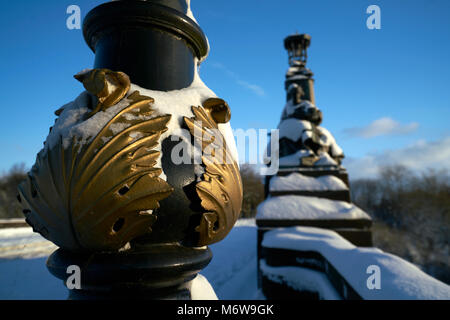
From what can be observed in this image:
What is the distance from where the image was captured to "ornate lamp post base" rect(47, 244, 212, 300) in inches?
38.9

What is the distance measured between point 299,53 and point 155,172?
1650 centimetres

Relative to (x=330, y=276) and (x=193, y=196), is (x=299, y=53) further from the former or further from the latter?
(x=193, y=196)

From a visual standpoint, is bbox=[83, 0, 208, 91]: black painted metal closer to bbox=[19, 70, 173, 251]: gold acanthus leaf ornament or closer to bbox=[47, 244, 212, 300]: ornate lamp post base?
bbox=[19, 70, 173, 251]: gold acanthus leaf ornament

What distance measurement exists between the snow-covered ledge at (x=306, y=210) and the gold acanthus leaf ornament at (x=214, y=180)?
19.0ft

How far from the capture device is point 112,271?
98 cm

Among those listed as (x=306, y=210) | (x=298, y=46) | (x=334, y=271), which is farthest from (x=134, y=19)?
(x=298, y=46)

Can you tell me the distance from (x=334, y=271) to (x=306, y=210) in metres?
3.12

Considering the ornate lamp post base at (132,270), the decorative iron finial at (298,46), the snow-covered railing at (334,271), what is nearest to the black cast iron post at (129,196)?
the ornate lamp post base at (132,270)

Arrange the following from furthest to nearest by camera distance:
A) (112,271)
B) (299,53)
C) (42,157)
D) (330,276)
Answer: (299,53) < (330,276) < (42,157) < (112,271)

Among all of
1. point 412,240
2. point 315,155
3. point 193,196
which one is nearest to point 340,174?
point 315,155

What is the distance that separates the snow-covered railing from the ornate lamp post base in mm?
2131

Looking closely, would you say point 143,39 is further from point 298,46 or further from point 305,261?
point 298,46

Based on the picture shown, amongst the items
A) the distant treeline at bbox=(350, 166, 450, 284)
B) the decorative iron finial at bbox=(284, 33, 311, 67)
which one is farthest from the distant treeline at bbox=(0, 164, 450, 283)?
the decorative iron finial at bbox=(284, 33, 311, 67)

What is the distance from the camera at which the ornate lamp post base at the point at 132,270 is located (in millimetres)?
987
